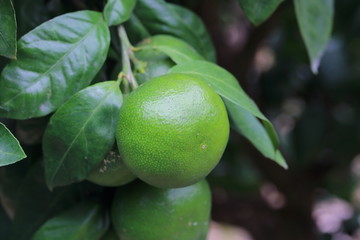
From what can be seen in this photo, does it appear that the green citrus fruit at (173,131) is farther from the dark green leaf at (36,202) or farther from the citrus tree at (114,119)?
the dark green leaf at (36,202)

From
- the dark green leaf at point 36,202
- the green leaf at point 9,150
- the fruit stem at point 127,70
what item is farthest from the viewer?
the dark green leaf at point 36,202

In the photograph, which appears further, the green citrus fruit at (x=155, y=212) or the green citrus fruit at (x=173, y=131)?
the green citrus fruit at (x=155, y=212)

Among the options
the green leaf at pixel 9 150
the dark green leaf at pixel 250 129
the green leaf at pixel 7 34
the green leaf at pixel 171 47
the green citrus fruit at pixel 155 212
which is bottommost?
the green citrus fruit at pixel 155 212

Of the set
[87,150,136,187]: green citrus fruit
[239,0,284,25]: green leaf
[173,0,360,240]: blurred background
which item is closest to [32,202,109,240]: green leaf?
[87,150,136,187]: green citrus fruit

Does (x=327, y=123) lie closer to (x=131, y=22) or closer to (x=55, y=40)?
(x=131, y=22)

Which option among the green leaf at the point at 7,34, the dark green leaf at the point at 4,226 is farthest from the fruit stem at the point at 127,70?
the dark green leaf at the point at 4,226

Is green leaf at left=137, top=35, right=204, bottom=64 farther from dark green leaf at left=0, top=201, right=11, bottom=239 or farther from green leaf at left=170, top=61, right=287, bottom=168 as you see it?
dark green leaf at left=0, top=201, right=11, bottom=239

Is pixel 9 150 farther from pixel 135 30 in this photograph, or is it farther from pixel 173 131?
pixel 135 30
